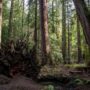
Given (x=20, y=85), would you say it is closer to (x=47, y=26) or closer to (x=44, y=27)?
(x=44, y=27)

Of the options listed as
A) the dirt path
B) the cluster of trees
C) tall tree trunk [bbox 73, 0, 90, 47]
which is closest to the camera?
the dirt path

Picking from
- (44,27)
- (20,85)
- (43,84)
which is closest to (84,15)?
(43,84)

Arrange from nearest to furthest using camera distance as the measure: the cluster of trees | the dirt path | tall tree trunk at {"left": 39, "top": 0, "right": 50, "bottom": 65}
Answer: the dirt path < the cluster of trees < tall tree trunk at {"left": 39, "top": 0, "right": 50, "bottom": 65}

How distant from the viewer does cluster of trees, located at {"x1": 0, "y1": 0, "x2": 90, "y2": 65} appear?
10.0 meters

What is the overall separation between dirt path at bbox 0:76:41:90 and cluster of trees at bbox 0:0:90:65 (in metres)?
1.68

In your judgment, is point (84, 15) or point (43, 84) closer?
point (43, 84)

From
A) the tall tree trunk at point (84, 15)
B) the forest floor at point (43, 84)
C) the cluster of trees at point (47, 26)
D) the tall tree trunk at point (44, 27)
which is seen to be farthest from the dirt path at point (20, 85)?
the tall tree trunk at point (44, 27)

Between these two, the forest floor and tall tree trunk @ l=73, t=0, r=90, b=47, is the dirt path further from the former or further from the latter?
tall tree trunk @ l=73, t=0, r=90, b=47

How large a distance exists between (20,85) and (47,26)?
961 cm

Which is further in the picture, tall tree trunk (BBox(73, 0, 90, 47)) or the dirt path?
tall tree trunk (BBox(73, 0, 90, 47))

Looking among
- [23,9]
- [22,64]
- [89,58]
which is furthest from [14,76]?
[23,9]

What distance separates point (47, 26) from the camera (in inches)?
664

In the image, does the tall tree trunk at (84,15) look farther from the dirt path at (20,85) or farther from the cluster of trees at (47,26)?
the dirt path at (20,85)

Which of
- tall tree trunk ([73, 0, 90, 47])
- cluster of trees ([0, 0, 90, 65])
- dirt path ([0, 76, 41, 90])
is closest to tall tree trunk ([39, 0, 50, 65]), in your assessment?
cluster of trees ([0, 0, 90, 65])
